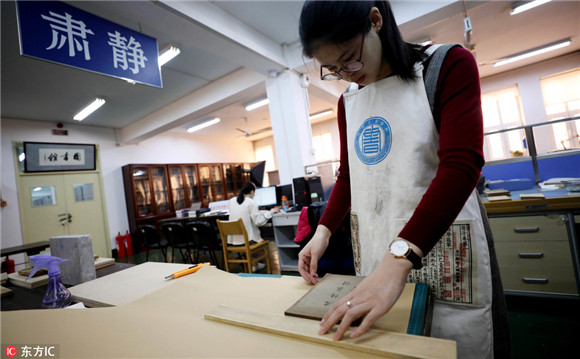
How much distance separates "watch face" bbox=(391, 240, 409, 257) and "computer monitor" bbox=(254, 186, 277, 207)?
3913 mm

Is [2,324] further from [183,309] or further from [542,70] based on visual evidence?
[542,70]

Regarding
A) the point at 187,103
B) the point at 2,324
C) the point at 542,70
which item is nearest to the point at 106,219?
the point at 187,103

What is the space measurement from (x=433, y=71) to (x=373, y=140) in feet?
0.70

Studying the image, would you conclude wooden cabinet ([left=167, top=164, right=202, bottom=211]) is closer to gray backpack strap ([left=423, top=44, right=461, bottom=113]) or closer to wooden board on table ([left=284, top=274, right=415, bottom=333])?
wooden board on table ([left=284, top=274, right=415, bottom=333])

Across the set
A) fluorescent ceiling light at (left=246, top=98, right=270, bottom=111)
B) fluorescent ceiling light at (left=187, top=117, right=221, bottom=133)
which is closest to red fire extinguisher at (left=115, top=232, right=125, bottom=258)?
fluorescent ceiling light at (left=187, top=117, right=221, bottom=133)

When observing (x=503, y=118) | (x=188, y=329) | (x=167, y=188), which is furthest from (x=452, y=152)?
(x=503, y=118)

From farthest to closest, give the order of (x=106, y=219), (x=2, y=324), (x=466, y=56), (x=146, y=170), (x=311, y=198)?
(x=146, y=170) < (x=106, y=219) < (x=311, y=198) < (x=2, y=324) < (x=466, y=56)

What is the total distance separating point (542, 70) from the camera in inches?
251

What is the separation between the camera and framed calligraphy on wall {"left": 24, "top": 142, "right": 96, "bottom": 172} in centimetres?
507

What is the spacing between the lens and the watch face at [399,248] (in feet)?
1.58

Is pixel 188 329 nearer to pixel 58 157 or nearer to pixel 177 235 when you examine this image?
pixel 177 235

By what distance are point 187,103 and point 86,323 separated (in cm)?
518

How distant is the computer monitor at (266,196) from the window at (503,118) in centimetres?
586

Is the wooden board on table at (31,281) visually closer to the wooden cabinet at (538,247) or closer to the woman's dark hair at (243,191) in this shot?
the woman's dark hair at (243,191)
